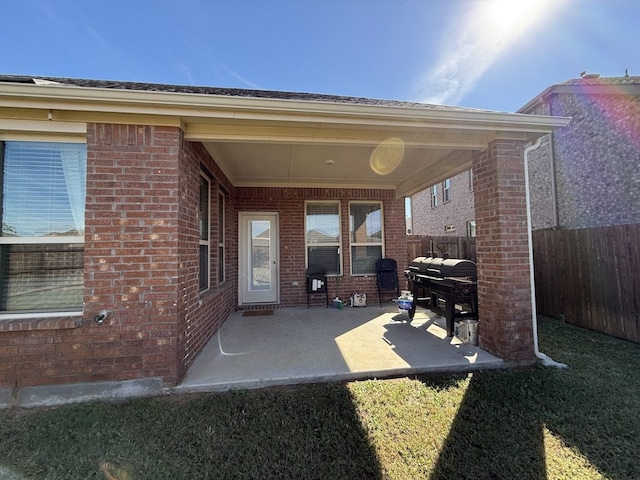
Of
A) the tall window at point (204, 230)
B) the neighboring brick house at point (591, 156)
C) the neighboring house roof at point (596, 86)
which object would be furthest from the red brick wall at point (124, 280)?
the neighboring house roof at point (596, 86)

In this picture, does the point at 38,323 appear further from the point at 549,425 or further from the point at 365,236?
the point at 365,236

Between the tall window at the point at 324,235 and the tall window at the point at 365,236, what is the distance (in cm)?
36

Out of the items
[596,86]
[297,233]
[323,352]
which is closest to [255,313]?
[297,233]

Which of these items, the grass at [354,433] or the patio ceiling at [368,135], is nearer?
the grass at [354,433]

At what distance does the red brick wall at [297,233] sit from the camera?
6.24 m

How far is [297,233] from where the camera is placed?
20.8 ft

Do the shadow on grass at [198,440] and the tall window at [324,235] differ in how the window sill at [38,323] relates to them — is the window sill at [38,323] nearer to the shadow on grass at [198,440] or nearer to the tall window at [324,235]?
the shadow on grass at [198,440]

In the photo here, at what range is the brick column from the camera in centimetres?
331

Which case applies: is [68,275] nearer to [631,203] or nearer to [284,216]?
[284,216]

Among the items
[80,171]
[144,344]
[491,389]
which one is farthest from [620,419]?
[80,171]

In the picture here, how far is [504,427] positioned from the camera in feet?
7.16

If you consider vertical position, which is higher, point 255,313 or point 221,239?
point 221,239

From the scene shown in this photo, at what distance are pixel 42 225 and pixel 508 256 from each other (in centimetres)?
508

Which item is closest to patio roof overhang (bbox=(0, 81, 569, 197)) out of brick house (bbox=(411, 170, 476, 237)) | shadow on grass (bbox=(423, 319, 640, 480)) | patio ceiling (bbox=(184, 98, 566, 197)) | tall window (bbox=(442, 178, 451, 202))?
patio ceiling (bbox=(184, 98, 566, 197))
